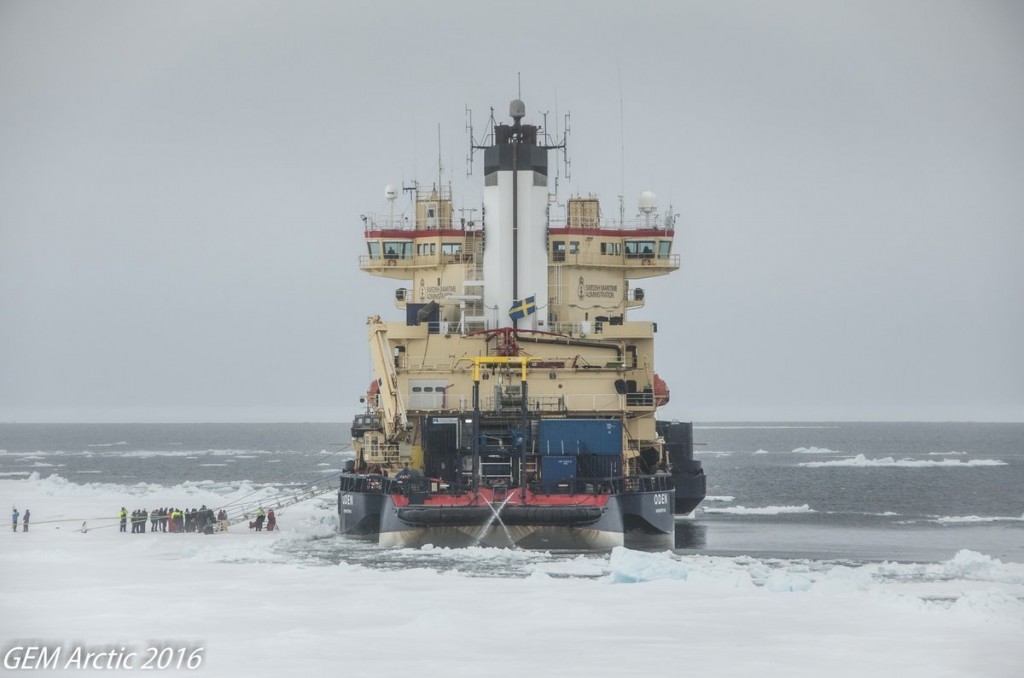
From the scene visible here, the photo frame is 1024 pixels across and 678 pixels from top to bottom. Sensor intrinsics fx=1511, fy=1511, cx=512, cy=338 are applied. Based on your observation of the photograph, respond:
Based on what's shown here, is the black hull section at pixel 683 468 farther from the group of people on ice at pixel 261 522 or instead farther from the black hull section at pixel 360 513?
the group of people on ice at pixel 261 522

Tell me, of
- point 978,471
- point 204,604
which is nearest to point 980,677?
point 204,604

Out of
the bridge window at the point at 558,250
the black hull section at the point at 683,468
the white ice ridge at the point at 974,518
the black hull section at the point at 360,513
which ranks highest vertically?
the bridge window at the point at 558,250

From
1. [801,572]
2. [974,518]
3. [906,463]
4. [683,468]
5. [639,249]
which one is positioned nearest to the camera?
[801,572]

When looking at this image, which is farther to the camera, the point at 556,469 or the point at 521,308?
the point at 521,308

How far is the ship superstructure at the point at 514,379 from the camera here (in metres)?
37.8

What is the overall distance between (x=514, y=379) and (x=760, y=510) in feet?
61.8

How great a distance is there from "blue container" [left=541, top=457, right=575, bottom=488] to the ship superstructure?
4 cm

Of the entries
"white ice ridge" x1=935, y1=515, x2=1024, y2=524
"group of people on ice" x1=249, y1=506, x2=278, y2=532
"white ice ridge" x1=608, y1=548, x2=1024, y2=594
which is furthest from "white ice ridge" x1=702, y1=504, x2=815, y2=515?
"group of people on ice" x1=249, y1=506, x2=278, y2=532

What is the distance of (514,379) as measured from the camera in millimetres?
42094

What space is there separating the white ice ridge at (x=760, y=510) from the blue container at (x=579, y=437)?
17.1m

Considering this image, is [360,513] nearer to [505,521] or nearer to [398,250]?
[505,521]

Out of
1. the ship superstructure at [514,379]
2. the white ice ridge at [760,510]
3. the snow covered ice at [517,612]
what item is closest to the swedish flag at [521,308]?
the ship superstructure at [514,379]

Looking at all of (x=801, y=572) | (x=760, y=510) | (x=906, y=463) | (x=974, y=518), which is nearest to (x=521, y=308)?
(x=801, y=572)

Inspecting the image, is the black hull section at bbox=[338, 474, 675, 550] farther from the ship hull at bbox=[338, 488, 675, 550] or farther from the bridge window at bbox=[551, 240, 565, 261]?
the bridge window at bbox=[551, 240, 565, 261]
